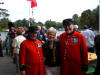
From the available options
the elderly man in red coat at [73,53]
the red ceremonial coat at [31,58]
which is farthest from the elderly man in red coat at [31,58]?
the elderly man in red coat at [73,53]

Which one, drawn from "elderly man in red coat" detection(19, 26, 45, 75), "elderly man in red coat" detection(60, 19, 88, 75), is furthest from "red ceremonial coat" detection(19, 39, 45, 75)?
"elderly man in red coat" detection(60, 19, 88, 75)

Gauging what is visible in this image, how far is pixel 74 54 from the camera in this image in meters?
3.10

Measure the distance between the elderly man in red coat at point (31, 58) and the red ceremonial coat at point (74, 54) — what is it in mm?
464

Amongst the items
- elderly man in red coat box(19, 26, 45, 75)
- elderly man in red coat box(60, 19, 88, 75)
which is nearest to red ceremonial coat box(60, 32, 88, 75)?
elderly man in red coat box(60, 19, 88, 75)

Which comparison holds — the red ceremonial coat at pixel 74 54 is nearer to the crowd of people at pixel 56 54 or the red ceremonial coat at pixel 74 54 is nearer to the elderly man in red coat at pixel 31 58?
the crowd of people at pixel 56 54

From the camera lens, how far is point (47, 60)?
3.32 m

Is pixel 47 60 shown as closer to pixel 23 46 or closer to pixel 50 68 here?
pixel 50 68

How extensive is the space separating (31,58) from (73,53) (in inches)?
31.4

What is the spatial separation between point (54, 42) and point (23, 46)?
611 mm

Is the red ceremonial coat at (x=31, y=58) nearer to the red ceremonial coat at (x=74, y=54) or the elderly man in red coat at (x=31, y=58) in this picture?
the elderly man in red coat at (x=31, y=58)

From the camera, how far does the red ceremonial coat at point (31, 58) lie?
317cm

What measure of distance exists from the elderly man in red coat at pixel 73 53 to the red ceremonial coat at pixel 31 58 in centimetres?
46

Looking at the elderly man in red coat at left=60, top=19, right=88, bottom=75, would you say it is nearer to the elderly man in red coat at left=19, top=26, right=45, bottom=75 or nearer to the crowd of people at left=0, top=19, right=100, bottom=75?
the crowd of people at left=0, top=19, right=100, bottom=75

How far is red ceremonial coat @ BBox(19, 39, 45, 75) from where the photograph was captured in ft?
10.4
